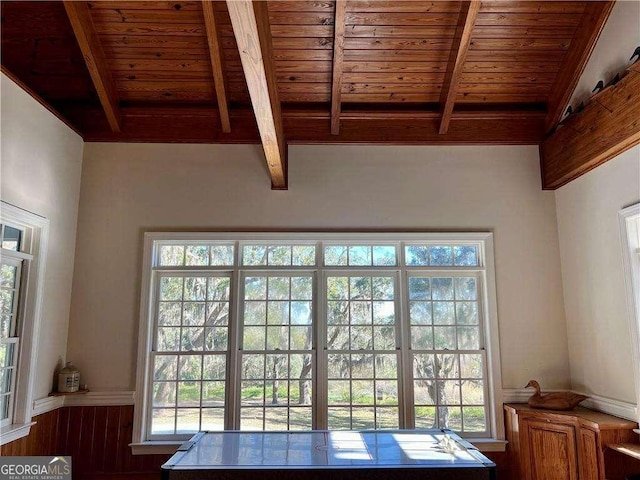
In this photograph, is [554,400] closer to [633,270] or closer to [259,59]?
[633,270]

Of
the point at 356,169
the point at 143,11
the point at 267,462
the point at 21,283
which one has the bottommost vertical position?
the point at 267,462

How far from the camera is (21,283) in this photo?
378 cm

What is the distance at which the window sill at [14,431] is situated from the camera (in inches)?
132

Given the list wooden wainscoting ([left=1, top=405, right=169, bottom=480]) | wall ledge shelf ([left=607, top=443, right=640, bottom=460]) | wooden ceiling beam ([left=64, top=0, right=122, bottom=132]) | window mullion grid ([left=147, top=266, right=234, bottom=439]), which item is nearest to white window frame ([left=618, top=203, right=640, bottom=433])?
wall ledge shelf ([left=607, top=443, right=640, bottom=460])

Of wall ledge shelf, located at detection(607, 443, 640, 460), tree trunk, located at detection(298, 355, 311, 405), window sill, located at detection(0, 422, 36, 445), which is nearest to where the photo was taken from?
wall ledge shelf, located at detection(607, 443, 640, 460)

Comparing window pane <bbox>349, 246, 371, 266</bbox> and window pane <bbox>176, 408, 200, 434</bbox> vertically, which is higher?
window pane <bbox>349, 246, 371, 266</bbox>

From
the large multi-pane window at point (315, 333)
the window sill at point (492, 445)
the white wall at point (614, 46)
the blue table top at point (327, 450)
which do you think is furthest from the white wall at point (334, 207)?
the blue table top at point (327, 450)

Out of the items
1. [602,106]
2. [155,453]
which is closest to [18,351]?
[155,453]

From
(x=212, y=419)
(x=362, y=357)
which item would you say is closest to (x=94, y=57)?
(x=212, y=419)

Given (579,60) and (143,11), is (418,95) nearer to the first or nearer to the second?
(579,60)

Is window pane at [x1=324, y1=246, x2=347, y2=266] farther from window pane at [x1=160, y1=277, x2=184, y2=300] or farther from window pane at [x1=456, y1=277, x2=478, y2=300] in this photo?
window pane at [x1=160, y1=277, x2=184, y2=300]

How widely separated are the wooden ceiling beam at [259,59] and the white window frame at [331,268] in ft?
3.46

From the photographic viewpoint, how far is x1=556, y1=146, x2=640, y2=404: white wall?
3.69m

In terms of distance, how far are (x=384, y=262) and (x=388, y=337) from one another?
77 cm
